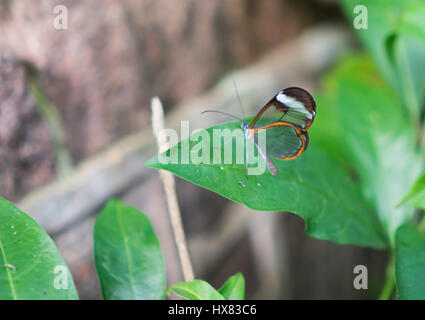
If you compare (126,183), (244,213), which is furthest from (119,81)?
(244,213)

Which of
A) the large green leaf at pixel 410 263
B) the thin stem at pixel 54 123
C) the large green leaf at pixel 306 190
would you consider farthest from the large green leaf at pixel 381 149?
the thin stem at pixel 54 123

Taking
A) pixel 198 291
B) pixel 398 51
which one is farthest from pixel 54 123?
pixel 398 51

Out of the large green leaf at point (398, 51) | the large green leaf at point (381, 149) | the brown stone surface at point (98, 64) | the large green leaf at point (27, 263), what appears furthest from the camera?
the large green leaf at point (398, 51)

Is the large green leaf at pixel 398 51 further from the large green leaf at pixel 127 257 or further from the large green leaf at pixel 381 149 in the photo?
the large green leaf at pixel 127 257

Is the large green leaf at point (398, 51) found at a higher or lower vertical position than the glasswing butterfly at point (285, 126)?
higher

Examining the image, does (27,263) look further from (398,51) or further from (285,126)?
(398,51)

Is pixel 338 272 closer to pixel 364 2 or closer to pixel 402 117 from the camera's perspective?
pixel 402 117
